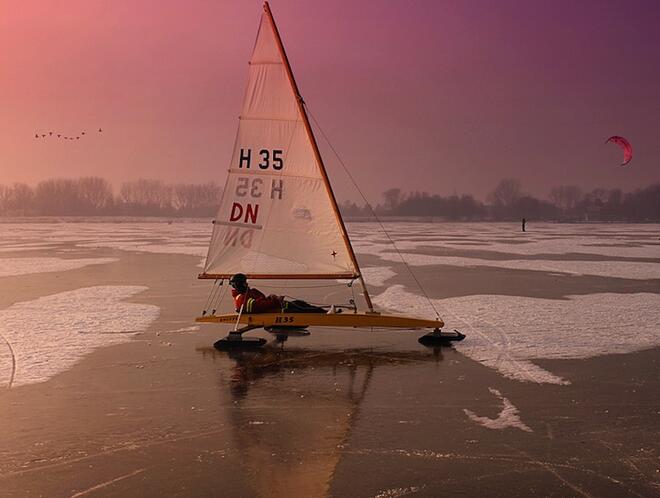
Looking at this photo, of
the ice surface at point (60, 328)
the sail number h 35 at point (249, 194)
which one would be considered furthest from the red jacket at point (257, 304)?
the ice surface at point (60, 328)

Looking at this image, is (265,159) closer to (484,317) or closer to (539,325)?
(484,317)

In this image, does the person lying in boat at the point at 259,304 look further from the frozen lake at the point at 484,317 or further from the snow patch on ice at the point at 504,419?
the snow patch on ice at the point at 504,419

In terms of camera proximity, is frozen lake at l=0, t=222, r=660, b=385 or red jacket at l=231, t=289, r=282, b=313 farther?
red jacket at l=231, t=289, r=282, b=313

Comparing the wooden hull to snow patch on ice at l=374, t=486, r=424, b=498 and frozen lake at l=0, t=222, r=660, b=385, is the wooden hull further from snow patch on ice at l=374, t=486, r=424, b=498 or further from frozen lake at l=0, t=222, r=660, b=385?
snow patch on ice at l=374, t=486, r=424, b=498

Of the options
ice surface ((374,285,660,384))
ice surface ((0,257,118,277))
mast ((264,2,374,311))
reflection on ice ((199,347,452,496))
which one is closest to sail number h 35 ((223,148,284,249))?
mast ((264,2,374,311))

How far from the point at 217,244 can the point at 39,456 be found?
267 inches

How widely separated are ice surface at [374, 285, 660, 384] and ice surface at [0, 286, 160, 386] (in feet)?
20.7

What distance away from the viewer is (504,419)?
317 inches

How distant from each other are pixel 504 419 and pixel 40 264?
2560 centimetres

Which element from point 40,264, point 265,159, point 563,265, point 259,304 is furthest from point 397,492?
point 40,264

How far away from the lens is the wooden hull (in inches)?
482

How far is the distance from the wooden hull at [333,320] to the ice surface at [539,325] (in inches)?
37.9

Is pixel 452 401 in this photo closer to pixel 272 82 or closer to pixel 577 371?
pixel 577 371

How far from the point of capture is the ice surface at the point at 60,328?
10.7m
